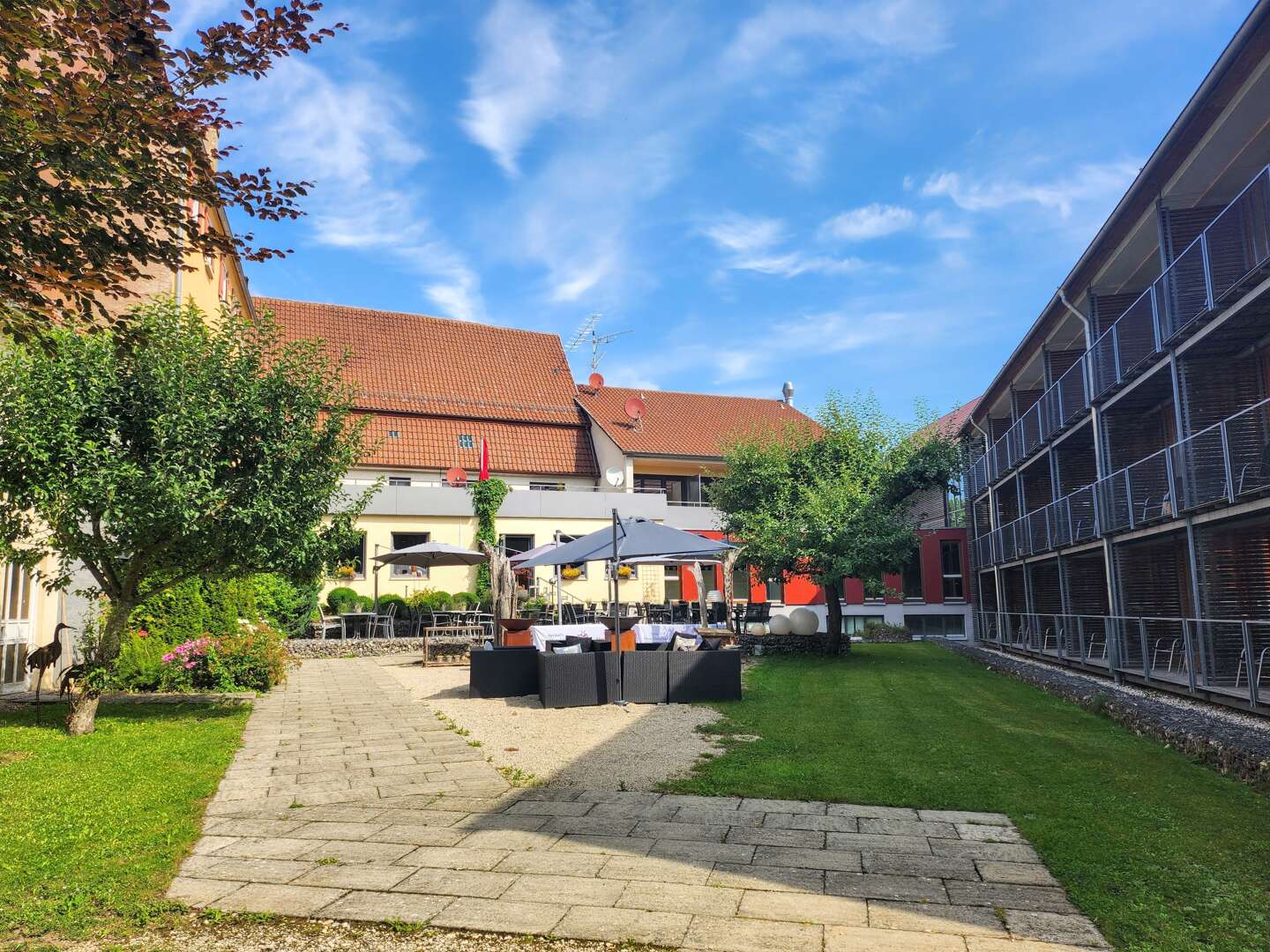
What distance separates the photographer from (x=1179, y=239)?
40.9 feet

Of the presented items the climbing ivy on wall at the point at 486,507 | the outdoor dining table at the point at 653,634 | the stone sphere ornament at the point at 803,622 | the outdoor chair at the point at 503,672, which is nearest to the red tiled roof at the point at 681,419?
the climbing ivy on wall at the point at 486,507

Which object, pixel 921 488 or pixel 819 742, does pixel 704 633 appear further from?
pixel 921 488

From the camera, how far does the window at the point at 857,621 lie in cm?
2895

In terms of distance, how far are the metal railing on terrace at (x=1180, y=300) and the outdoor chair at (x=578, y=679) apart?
8.21 m

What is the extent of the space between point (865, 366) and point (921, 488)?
3.00m

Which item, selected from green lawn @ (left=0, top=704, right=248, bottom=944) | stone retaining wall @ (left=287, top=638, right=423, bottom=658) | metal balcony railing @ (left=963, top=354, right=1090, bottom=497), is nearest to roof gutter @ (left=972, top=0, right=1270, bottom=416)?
metal balcony railing @ (left=963, top=354, right=1090, bottom=497)

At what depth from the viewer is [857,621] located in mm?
29312

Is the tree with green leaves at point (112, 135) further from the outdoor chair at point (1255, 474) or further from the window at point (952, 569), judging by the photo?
the window at point (952, 569)

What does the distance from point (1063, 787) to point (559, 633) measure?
7594 millimetres

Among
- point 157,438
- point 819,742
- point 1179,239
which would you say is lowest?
point 819,742

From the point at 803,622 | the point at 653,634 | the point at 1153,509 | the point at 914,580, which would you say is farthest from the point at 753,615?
the point at 914,580

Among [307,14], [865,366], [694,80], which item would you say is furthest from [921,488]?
[307,14]

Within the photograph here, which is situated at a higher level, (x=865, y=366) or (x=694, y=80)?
(x=694, y=80)

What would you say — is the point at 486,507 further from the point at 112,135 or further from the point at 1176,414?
the point at 112,135
